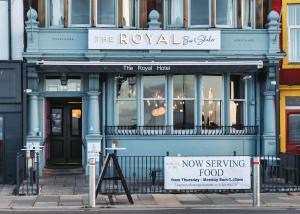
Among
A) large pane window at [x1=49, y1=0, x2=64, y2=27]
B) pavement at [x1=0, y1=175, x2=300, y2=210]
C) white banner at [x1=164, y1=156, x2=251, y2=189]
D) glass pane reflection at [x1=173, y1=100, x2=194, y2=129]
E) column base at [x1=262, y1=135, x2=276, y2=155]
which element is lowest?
pavement at [x1=0, y1=175, x2=300, y2=210]

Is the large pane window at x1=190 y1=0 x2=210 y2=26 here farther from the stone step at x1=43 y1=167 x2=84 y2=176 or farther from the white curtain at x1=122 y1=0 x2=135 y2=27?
the stone step at x1=43 y1=167 x2=84 y2=176

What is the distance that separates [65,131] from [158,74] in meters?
3.85

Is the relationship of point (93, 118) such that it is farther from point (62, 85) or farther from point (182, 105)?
point (182, 105)

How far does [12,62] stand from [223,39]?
6907 millimetres

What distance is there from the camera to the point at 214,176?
15.7 m

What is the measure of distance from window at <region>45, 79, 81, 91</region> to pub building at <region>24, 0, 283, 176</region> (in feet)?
0.11

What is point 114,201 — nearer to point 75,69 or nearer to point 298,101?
point 75,69

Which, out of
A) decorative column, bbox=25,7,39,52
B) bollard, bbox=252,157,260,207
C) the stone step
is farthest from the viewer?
the stone step

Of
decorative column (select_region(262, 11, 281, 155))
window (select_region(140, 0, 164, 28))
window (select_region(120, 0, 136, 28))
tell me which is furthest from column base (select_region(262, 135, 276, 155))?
window (select_region(120, 0, 136, 28))

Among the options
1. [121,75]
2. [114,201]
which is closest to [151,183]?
[114,201]

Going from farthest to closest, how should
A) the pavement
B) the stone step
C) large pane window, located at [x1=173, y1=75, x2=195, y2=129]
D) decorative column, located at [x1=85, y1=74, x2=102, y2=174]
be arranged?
large pane window, located at [x1=173, y1=75, x2=195, y2=129] < the stone step < decorative column, located at [x1=85, y1=74, x2=102, y2=174] < the pavement

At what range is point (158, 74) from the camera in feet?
66.8

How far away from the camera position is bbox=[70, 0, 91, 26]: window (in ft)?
66.1

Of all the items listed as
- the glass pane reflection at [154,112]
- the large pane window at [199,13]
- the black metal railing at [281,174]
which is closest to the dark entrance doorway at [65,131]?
the glass pane reflection at [154,112]
